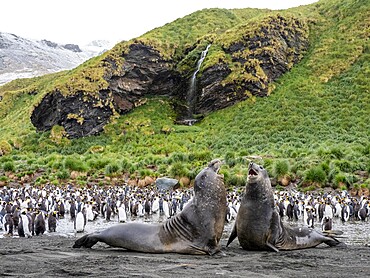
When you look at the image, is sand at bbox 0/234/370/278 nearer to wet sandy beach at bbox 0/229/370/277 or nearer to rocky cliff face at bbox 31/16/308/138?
wet sandy beach at bbox 0/229/370/277

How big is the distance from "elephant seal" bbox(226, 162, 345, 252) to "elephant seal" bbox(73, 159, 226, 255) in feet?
2.01

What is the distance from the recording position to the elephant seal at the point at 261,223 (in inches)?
341

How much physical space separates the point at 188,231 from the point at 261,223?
4.73 ft

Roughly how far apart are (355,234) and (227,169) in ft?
66.4

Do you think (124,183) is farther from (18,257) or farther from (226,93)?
(18,257)

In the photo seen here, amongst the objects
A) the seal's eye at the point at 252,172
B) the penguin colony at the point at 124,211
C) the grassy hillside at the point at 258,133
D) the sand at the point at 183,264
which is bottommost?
the penguin colony at the point at 124,211

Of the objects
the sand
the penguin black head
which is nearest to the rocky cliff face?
the penguin black head

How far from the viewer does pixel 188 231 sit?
26.7ft

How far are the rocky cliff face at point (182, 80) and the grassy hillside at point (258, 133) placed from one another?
1545 mm

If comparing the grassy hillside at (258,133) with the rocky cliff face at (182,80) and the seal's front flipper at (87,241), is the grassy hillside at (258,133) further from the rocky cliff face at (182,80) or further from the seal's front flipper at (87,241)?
the seal's front flipper at (87,241)

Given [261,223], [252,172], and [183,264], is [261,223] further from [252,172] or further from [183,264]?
[183,264]

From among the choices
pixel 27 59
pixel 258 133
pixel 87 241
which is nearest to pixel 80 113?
pixel 258 133

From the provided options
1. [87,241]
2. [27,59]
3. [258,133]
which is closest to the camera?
[87,241]

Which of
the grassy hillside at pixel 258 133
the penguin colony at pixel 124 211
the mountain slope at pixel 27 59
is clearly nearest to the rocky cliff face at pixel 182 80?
the grassy hillside at pixel 258 133
